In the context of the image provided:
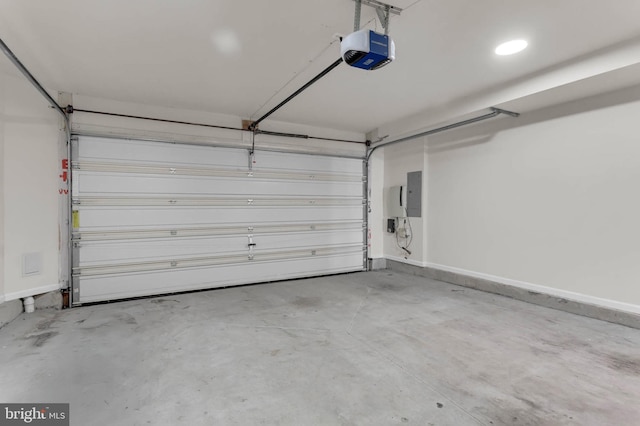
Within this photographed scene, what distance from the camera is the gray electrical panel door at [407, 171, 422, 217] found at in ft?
18.5

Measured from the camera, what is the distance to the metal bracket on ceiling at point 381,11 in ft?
7.29

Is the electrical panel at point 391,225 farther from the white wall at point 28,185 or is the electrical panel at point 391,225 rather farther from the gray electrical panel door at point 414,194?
the white wall at point 28,185

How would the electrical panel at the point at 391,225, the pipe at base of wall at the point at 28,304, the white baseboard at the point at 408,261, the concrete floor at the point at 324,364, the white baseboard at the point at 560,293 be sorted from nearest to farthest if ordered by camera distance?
the concrete floor at the point at 324,364 < the white baseboard at the point at 560,293 < the pipe at base of wall at the point at 28,304 < the white baseboard at the point at 408,261 < the electrical panel at the point at 391,225

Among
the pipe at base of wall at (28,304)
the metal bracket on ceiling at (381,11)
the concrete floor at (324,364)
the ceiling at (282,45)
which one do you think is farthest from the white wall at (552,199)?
the pipe at base of wall at (28,304)

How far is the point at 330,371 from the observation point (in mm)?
2352

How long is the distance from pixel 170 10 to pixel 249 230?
11.0 feet

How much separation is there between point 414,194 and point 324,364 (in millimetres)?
3999

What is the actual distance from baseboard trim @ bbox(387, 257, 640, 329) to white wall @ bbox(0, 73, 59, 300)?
5452mm

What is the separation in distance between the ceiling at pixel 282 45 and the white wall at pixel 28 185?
0.34 m

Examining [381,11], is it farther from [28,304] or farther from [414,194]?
[28,304]

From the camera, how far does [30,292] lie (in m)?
3.58

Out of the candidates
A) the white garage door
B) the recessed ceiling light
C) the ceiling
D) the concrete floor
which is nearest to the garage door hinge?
the white garage door

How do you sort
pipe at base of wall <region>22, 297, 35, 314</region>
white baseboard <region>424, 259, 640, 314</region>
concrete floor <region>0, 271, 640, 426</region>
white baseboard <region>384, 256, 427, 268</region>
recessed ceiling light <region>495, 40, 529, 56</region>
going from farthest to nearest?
white baseboard <region>384, 256, 427, 268</region> → pipe at base of wall <region>22, 297, 35, 314</region> → white baseboard <region>424, 259, 640, 314</region> → recessed ceiling light <region>495, 40, 529, 56</region> → concrete floor <region>0, 271, 640, 426</region>

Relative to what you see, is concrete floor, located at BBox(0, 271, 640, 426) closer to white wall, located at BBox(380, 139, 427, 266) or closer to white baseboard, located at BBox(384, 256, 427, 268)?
white baseboard, located at BBox(384, 256, 427, 268)
